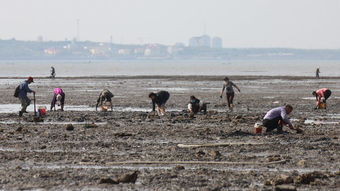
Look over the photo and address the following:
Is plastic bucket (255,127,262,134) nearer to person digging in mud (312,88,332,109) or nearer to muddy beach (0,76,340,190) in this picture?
muddy beach (0,76,340,190)

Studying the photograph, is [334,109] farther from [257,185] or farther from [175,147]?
[257,185]

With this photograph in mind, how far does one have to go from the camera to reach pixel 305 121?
86.6 ft

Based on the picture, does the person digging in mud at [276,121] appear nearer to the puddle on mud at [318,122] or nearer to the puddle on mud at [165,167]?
the puddle on mud at [318,122]

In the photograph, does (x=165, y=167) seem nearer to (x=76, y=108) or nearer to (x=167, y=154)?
(x=167, y=154)

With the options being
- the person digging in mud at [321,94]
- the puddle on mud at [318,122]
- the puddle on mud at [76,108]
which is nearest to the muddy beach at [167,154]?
the puddle on mud at [318,122]

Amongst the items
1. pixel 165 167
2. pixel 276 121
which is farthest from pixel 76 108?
pixel 165 167

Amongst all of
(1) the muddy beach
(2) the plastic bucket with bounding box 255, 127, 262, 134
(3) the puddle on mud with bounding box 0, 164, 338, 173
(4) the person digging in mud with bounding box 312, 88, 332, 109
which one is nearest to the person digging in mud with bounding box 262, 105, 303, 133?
(2) the plastic bucket with bounding box 255, 127, 262, 134

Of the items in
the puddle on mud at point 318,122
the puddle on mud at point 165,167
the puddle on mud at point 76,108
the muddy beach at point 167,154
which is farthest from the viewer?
the puddle on mud at point 76,108

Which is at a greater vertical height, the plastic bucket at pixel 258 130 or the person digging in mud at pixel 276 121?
the person digging in mud at pixel 276 121

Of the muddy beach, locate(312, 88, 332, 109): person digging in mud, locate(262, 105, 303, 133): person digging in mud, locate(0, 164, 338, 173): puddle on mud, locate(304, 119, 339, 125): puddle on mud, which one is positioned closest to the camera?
the muddy beach

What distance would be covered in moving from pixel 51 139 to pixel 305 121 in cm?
960

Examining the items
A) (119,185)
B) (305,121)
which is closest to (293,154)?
(119,185)

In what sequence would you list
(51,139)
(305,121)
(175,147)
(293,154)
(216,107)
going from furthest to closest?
(216,107) < (305,121) < (51,139) < (175,147) < (293,154)

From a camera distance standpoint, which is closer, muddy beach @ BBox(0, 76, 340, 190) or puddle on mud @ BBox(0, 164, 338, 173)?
muddy beach @ BBox(0, 76, 340, 190)
